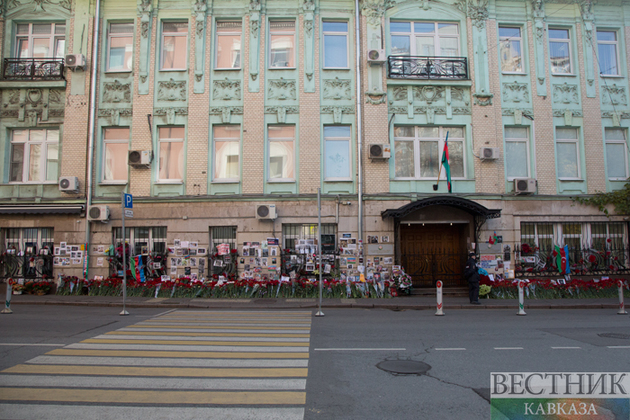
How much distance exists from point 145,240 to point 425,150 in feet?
39.1

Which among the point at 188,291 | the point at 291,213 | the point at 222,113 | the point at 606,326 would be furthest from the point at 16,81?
the point at 606,326

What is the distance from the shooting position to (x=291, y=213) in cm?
1695

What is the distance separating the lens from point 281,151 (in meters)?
17.6

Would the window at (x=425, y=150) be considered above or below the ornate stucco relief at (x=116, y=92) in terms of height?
below

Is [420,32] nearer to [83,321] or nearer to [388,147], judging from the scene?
[388,147]

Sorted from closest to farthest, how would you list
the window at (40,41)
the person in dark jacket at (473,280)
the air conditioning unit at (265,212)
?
the person in dark jacket at (473,280) < the air conditioning unit at (265,212) < the window at (40,41)

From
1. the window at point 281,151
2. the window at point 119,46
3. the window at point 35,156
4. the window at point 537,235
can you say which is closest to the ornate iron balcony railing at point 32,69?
the window at point 119,46

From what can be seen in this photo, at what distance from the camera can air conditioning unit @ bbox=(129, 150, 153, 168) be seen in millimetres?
Result: 17016

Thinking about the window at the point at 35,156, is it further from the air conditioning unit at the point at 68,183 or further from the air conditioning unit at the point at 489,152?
the air conditioning unit at the point at 489,152

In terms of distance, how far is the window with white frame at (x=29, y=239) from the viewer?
17.4 meters

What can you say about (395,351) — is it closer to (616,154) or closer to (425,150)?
(425,150)

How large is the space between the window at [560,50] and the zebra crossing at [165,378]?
16.5 metres

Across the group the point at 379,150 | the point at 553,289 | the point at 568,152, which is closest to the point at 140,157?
the point at 379,150

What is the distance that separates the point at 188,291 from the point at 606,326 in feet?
42.2
